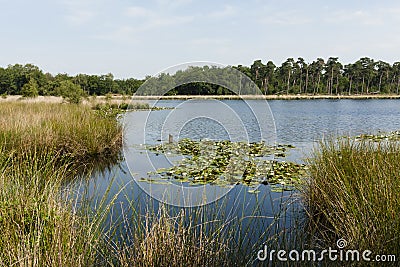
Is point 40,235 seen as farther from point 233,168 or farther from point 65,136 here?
point 65,136

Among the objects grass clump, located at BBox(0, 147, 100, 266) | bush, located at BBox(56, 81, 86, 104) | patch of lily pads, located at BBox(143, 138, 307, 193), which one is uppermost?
bush, located at BBox(56, 81, 86, 104)

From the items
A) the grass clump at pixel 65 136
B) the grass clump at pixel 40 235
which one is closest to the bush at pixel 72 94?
the grass clump at pixel 65 136

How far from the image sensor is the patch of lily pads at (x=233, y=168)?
5027 mm

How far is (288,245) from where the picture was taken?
2.31 meters

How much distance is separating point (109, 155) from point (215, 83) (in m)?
4.72

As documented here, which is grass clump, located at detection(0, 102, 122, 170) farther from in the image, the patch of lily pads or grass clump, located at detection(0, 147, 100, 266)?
grass clump, located at detection(0, 147, 100, 266)

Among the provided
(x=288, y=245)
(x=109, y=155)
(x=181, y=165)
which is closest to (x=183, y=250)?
(x=288, y=245)

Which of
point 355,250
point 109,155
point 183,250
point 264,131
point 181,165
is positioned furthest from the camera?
point 109,155

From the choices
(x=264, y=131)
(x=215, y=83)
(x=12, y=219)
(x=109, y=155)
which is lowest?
(x=109, y=155)

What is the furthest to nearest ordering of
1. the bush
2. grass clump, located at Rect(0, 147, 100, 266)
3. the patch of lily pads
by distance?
1. the bush
2. the patch of lily pads
3. grass clump, located at Rect(0, 147, 100, 266)

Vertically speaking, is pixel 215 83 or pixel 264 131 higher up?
pixel 215 83

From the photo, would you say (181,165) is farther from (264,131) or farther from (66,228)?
(66,228)

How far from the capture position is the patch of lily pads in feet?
16.5

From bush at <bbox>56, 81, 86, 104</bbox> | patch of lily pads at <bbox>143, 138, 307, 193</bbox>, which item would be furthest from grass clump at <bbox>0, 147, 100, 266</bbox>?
bush at <bbox>56, 81, 86, 104</bbox>
